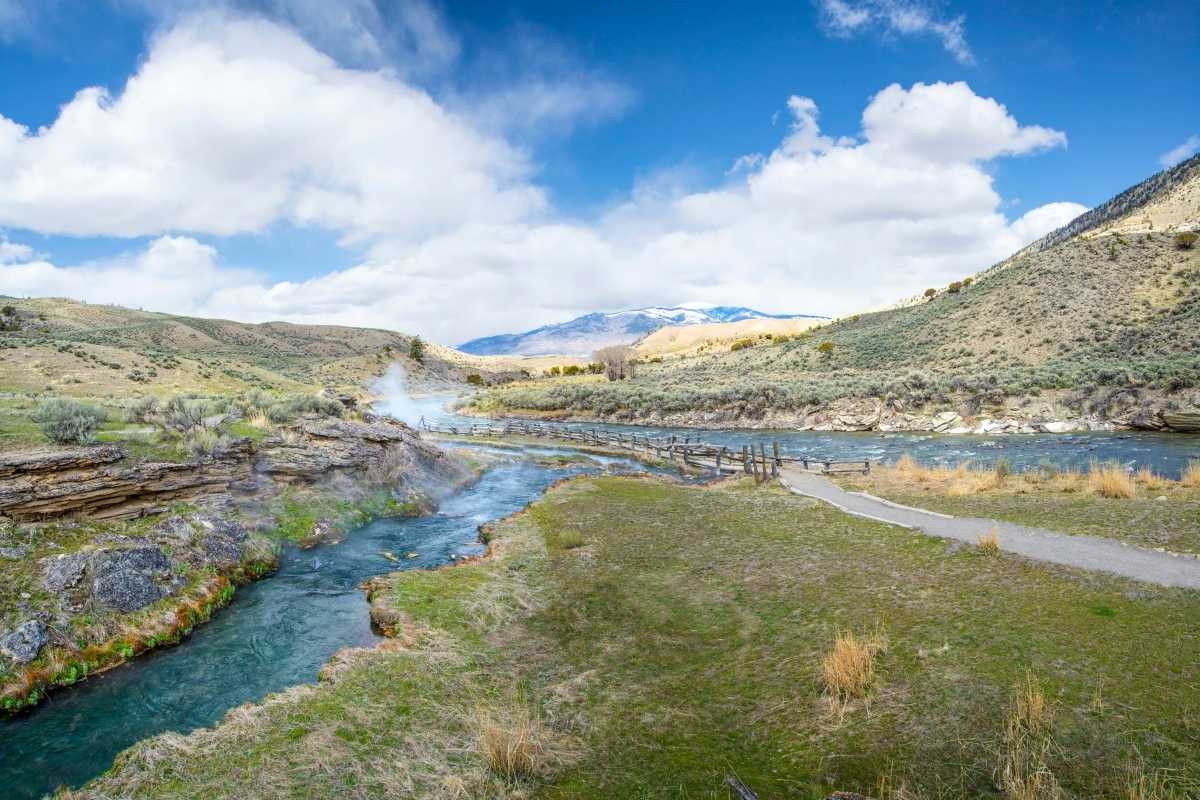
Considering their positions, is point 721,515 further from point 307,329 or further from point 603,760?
point 307,329

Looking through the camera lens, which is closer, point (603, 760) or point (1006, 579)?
point (603, 760)

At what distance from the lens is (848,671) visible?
7.00m

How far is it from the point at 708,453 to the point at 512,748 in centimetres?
2553

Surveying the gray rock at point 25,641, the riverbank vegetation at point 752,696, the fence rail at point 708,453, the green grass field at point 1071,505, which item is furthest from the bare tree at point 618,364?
the gray rock at point 25,641

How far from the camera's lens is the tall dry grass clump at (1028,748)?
4699 mm

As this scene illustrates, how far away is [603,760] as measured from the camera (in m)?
6.34

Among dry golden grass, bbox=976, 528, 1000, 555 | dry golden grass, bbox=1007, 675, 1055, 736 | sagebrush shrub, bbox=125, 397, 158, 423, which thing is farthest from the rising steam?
dry golden grass, bbox=1007, 675, 1055, 736

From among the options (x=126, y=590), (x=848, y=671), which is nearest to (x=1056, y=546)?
(x=848, y=671)

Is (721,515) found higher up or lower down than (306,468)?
lower down

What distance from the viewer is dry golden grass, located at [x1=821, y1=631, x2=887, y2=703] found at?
22.5 feet

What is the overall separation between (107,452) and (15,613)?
5.34 metres

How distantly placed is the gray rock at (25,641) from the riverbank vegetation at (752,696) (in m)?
4.16

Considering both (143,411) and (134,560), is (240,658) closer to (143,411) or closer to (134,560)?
(134,560)

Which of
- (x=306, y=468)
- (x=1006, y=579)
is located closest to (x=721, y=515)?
(x=1006, y=579)
